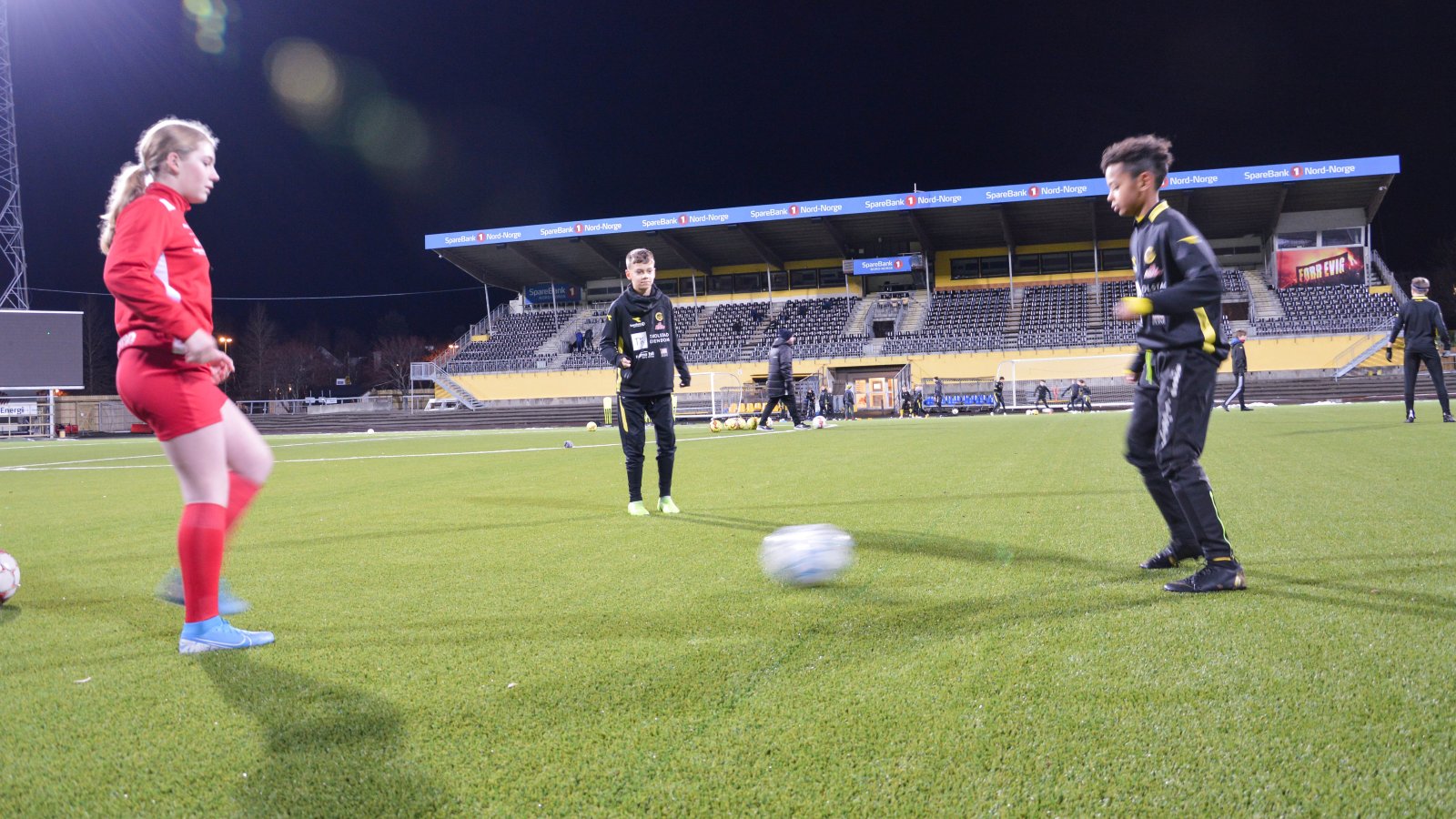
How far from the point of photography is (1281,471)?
7.30m

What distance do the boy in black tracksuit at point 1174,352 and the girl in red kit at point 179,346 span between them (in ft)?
11.9

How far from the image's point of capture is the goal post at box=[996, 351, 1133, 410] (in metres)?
37.3

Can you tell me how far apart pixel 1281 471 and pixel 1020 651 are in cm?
635

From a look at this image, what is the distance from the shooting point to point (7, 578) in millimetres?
3643

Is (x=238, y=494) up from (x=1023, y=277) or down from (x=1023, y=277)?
down

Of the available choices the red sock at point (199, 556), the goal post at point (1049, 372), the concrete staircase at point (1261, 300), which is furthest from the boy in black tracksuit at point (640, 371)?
the concrete staircase at point (1261, 300)

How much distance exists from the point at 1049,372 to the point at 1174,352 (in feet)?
125

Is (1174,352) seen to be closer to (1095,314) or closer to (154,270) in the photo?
(154,270)

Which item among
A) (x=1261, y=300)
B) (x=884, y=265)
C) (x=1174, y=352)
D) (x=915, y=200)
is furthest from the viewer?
(x=884, y=265)

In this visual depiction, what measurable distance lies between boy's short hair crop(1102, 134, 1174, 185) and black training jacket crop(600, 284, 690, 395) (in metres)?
3.48

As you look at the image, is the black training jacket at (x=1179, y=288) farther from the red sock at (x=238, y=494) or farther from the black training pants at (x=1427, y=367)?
the black training pants at (x=1427, y=367)

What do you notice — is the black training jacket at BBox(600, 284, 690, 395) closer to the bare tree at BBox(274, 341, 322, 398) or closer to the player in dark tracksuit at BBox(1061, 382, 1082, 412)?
the player in dark tracksuit at BBox(1061, 382, 1082, 412)

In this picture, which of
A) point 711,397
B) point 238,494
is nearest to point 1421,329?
point 238,494

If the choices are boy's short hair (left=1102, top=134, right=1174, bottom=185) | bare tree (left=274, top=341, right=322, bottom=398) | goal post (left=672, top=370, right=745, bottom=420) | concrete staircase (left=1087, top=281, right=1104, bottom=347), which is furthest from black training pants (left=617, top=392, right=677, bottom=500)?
bare tree (left=274, top=341, right=322, bottom=398)
